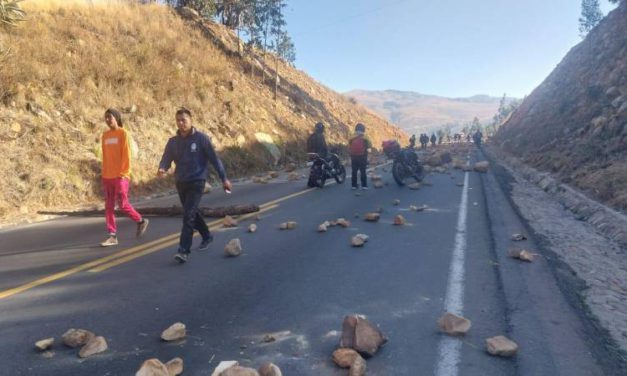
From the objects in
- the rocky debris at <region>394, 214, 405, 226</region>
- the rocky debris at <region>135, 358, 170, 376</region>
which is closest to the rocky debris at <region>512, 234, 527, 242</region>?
the rocky debris at <region>394, 214, 405, 226</region>

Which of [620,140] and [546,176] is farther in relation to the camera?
[546,176]

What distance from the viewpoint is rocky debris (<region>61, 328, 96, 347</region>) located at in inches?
135

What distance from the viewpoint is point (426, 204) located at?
10.4m

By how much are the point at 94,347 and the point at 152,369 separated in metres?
0.84

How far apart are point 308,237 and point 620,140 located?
38.4 feet

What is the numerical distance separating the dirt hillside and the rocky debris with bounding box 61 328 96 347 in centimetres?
754

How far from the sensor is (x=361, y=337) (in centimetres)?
331

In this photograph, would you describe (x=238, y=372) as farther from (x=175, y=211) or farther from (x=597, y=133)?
(x=597, y=133)

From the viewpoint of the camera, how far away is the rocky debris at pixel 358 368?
296 centimetres

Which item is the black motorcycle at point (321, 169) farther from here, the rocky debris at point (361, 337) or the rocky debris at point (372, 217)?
the rocky debris at point (361, 337)

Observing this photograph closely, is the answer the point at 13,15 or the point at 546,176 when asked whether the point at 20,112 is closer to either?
the point at 13,15

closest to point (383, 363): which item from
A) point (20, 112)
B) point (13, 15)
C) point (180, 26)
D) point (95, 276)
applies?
point (95, 276)

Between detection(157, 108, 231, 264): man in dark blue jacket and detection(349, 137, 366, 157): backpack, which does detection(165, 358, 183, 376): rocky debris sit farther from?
detection(349, 137, 366, 157): backpack

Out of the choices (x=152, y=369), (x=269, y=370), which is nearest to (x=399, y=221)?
(x=269, y=370)
